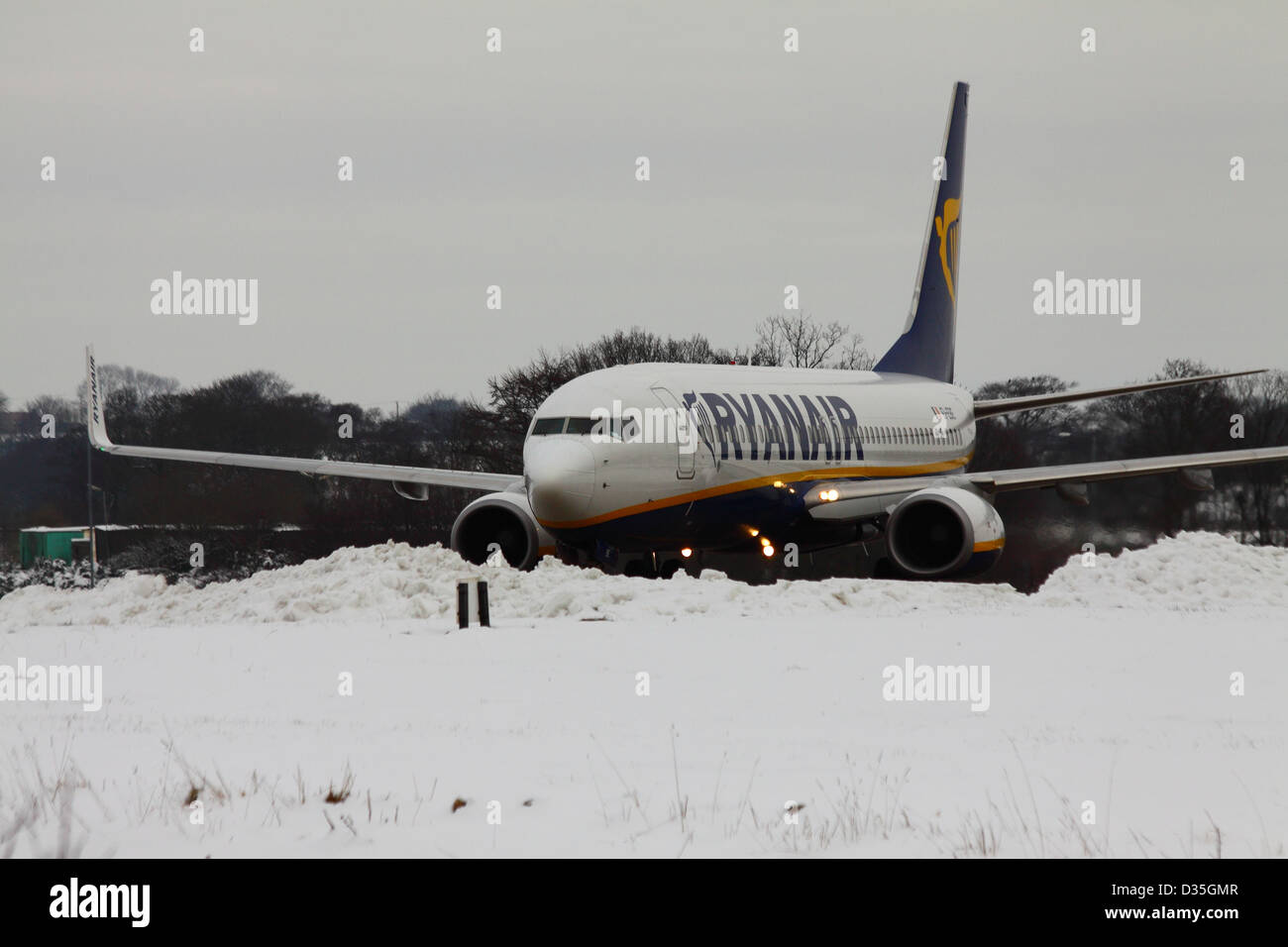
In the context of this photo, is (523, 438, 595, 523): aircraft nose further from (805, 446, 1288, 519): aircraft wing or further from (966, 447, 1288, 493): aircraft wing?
(966, 447, 1288, 493): aircraft wing

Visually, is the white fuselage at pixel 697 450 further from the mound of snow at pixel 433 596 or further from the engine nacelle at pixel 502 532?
the engine nacelle at pixel 502 532

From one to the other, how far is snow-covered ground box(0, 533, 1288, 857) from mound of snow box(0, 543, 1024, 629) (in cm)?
11

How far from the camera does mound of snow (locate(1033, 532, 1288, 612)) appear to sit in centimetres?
2670

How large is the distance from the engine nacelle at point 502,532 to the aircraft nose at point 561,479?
3569mm

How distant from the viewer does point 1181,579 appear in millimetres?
28359

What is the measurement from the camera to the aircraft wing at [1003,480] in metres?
30.1

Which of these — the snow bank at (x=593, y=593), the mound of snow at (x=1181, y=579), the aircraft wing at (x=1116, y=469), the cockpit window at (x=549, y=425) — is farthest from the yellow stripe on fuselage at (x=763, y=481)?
the mound of snow at (x=1181, y=579)

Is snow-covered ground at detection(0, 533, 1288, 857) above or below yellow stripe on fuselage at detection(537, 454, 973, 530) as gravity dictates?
below

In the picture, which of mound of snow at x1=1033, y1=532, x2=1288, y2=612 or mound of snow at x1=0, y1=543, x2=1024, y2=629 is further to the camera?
mound of snow at x1=1033, y1=532, x2=1288, y2=612

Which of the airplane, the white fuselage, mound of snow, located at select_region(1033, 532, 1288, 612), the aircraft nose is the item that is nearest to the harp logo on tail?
the airplane

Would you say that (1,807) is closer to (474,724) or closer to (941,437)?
(474,724)

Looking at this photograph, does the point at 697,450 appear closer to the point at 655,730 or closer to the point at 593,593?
the point at 593,593
